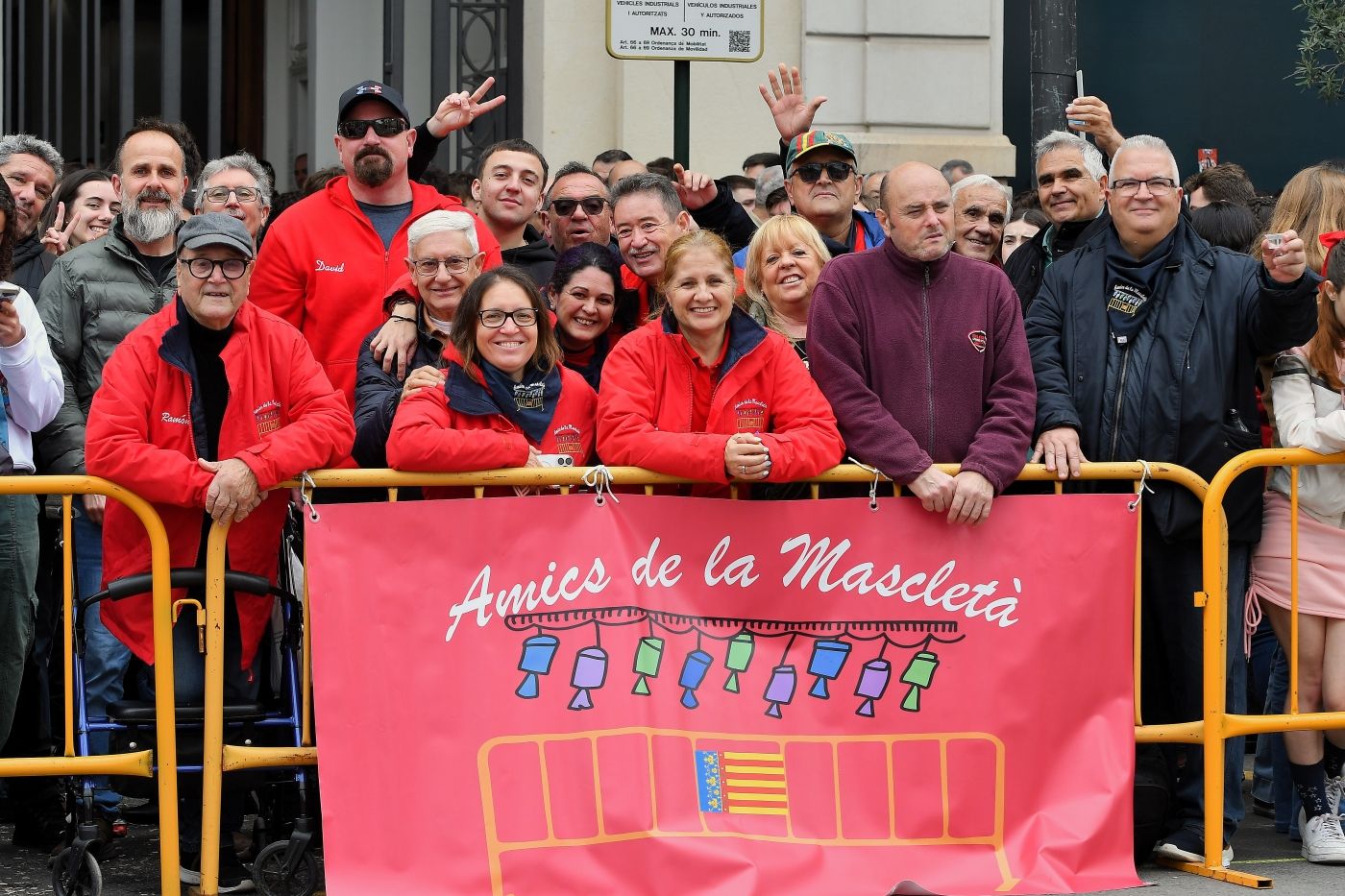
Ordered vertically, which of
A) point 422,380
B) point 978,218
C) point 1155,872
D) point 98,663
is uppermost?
point 978,218

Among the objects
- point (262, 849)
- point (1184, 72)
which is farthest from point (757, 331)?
point (1184, 72)

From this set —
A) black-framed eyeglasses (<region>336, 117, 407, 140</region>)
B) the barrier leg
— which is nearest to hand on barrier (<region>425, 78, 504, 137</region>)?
black-framed eyeglasses (<region>336, 117, 407, 140</region>)

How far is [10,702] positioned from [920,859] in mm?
3124

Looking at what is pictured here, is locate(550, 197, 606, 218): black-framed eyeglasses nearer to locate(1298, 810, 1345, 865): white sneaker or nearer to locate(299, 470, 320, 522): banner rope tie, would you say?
locate(299, 470, 320, 522): banner rope tie

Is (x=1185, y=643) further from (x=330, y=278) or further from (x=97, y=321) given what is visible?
(x=97, y=321)

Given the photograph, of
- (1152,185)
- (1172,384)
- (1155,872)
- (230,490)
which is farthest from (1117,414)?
(230,490)

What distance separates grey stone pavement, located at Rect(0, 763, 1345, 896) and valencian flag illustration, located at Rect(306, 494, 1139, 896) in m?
0.29

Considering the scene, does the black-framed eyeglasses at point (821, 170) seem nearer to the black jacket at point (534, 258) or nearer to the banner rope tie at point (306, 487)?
the black jacket at point (534, 258)

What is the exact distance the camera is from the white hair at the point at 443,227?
6285 millimetres

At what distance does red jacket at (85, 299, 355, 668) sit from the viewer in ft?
18.0

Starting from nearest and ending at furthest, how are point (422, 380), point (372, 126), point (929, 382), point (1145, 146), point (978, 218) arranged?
point (422, 380) → point (929, 382) → point (1145, 146) → point (372, 126) → point (978, 218)

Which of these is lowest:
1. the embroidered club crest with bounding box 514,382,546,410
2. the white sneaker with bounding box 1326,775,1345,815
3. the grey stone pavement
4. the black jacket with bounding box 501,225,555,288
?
the grey stone pavement

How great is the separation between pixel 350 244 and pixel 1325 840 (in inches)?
162

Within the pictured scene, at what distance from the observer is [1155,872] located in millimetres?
6105
